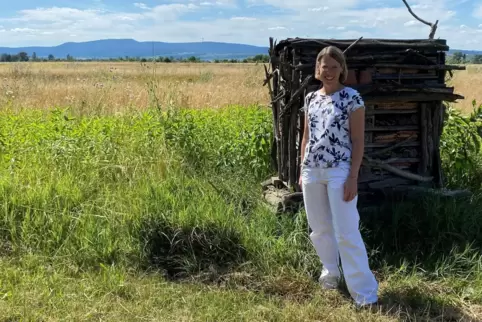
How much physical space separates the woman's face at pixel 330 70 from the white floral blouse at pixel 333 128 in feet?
0.31

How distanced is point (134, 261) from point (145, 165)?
191 centimetres

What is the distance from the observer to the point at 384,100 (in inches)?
→ 178

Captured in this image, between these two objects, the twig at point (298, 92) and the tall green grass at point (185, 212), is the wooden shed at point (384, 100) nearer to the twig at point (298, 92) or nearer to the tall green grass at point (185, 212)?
the twig at point (298, 92)

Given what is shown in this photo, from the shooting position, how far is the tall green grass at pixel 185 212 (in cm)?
411

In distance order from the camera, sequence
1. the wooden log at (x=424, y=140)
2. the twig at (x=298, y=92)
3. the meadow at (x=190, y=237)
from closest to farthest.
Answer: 1. the meadow at (x=190, y=237)
2. the twig at (x=298, y=92)
3. the wooden log at (x=424, y=140)

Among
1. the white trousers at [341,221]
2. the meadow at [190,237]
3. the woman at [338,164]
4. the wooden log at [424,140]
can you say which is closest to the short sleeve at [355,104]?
the woman at [338,164]

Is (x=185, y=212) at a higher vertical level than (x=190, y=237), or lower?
higher

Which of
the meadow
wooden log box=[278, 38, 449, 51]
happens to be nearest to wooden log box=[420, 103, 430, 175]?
the meadow

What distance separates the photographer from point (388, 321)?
3.22m

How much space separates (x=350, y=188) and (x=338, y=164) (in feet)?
0.59

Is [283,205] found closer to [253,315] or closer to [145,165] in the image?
[253,315]

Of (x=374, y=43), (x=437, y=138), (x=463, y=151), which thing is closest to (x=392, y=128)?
(x=437, y=138)

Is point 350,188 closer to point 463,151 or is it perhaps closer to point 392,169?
point 392,169

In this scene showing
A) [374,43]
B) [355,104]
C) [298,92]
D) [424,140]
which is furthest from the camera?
[424,140]
